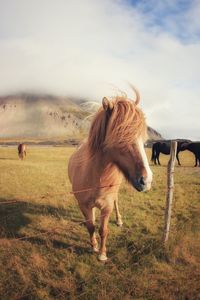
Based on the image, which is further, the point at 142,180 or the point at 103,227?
the point at 103,227

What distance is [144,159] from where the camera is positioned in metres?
3.71

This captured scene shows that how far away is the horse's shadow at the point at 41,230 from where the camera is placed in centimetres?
611

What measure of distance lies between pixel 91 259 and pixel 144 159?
287 cm

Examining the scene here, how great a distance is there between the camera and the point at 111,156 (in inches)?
167

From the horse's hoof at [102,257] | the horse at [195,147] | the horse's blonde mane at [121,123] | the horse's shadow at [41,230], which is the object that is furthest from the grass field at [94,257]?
the horse at [195,147]

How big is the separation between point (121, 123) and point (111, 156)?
0.66 metres

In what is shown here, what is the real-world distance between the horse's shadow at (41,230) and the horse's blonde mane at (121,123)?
2.08 metres

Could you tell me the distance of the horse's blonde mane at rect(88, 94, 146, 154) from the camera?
385 centimetres

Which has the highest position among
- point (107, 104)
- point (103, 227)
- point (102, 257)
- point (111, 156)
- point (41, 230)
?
point (107, 104)

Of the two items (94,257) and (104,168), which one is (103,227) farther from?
(104,168)

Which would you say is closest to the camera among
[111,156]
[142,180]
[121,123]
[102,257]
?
[142,180]

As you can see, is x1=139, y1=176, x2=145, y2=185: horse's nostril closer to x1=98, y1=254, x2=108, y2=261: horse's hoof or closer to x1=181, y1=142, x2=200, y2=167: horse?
x1=98, y1=254, x2=108, y2=261: horse's hoof

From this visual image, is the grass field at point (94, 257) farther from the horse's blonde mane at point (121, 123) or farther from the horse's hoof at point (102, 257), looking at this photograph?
the horse's blonde mane at point (121, 123)

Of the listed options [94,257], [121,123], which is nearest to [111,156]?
[121,123]
